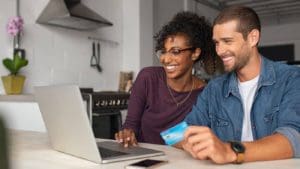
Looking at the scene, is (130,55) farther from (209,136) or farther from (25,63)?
(209,136)

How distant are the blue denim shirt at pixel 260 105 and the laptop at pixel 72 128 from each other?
1.33 ft

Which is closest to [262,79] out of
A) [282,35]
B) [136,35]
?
[136,35]

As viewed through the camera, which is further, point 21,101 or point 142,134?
point 21,101

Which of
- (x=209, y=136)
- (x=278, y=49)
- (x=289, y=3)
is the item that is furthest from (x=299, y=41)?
(x=209, y=136)

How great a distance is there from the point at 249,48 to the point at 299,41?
20.6 feet

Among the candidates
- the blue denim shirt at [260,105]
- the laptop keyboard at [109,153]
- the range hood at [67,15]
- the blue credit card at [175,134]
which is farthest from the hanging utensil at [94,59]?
the blue credit card at [175,134]

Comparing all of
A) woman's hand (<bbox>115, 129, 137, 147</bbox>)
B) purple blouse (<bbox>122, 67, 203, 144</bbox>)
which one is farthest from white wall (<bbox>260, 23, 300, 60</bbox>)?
woman's hand (<bbox>115, 129, 137, 147</bbox>)

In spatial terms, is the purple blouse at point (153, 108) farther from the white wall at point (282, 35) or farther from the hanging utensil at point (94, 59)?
the white wall at point (282, 35)

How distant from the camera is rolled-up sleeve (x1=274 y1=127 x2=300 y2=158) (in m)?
0.95

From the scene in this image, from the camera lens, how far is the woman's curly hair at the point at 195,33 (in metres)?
1.67

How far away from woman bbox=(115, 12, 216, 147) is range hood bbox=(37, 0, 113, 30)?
1.31 meters

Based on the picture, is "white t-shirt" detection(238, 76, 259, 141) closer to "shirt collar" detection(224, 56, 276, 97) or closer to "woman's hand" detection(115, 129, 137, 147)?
"shirt collar" detection(224, 56, 276, 97)

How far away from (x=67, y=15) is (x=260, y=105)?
1949 millimetres

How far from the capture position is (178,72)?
5.37ft
